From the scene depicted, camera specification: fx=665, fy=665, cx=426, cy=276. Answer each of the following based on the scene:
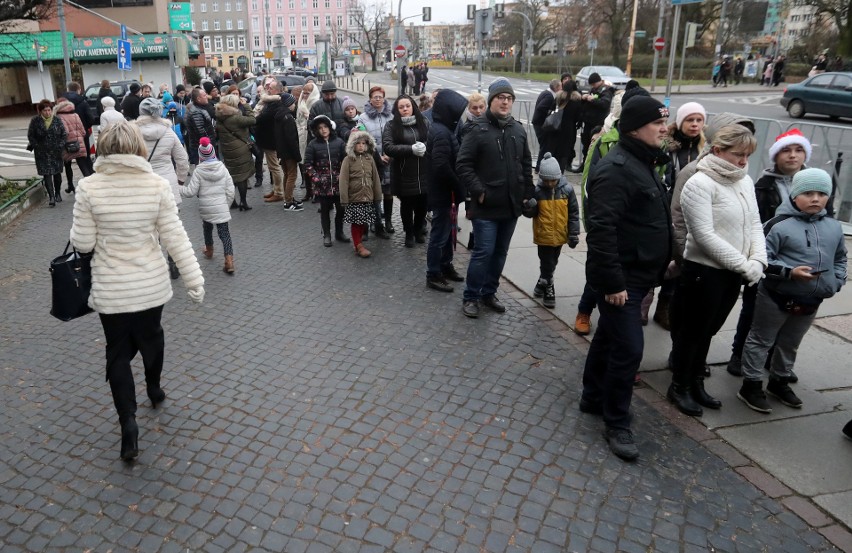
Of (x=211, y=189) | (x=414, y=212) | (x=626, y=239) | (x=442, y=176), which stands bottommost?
(x=414, y=212)

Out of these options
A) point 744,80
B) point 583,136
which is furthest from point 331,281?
point 744,80

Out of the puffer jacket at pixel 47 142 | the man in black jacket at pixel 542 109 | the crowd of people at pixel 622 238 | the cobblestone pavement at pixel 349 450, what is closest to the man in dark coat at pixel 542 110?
the man in black jacket at pixel 542 109

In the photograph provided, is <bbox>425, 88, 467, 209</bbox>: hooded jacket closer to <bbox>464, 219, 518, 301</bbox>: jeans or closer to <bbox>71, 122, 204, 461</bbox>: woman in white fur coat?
<bbox>464, 219, 518, 301</bbox>: jeans

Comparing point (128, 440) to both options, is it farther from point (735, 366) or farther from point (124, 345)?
point (735, 366)

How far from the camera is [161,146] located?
7484 millimetres

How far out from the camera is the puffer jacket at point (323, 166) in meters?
8.48

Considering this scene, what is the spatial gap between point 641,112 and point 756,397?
2214 mm

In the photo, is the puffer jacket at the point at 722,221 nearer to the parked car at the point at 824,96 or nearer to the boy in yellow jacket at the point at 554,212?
the boy in yellow jacket at the point at 554,212

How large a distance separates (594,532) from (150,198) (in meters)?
3.04

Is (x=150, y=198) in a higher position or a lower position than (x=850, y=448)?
higher

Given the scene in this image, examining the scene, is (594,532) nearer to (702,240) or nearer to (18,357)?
(702,240)

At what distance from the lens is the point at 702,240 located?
163 inches

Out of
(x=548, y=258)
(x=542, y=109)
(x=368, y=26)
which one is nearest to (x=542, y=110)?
(x=542, y=109)

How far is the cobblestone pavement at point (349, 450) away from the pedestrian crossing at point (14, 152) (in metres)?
12.4
